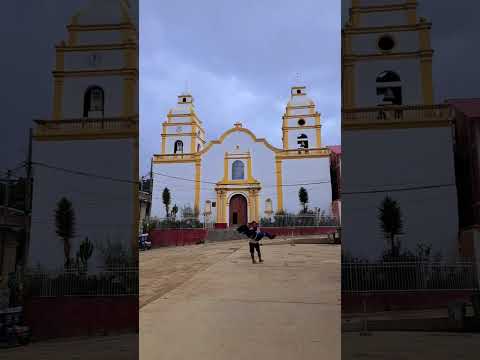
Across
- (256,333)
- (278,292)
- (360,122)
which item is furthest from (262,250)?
(360,122)

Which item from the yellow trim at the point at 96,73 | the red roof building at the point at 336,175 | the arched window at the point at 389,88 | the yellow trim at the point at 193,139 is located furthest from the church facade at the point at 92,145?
the arched window at the point at 389,88

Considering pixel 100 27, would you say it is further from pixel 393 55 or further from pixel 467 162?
pixel 467 162

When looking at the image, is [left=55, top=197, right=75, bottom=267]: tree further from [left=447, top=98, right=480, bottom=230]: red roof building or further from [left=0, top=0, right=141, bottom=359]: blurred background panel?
[left=447, top=98, right=480, bottom=230]: red roof building

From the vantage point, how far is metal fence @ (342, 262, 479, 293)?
1.79 meters

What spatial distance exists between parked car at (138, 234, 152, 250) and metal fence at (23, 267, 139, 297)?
0.54 feet

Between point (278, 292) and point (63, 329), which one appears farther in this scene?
point (278, 292)

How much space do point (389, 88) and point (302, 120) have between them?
48cm

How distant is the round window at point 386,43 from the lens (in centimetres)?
187

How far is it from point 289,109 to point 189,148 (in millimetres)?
632

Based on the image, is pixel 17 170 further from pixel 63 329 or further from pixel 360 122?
pixel 360 122

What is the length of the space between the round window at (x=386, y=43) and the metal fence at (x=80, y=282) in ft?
5.69

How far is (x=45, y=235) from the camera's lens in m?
1.88

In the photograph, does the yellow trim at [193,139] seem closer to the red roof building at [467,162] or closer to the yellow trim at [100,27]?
the yellow trim at [100,27]

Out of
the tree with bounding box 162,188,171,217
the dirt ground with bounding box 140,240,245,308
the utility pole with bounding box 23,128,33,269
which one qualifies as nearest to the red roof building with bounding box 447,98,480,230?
the dirt ground with bounding box 140,240,245,308
